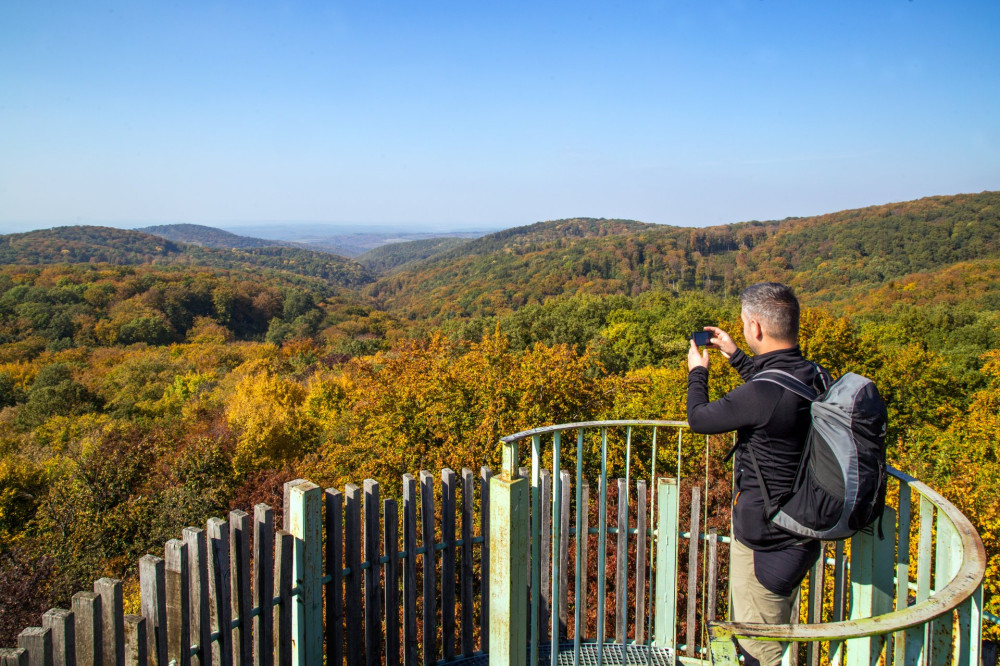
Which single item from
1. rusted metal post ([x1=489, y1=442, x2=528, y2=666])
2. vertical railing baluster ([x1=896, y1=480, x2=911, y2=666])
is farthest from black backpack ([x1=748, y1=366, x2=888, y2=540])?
rusted metal post ([x1=489, y1=442, x2=528, y2=666])

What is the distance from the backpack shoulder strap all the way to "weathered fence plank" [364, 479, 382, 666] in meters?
1.91

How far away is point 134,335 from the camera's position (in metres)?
68.4

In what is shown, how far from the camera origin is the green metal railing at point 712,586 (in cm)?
138

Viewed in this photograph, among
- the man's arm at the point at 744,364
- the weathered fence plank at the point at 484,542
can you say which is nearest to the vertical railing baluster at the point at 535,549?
the weathered fence plank at the point at 484,542

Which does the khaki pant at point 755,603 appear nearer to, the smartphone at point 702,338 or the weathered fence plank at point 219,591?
the smartphone at point 702,338

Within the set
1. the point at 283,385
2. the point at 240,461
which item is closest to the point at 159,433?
the point at 240,461

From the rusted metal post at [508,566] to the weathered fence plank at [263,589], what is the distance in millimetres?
1030

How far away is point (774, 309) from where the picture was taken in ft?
8.07

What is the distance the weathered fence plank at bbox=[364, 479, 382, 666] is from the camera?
3.07 metres

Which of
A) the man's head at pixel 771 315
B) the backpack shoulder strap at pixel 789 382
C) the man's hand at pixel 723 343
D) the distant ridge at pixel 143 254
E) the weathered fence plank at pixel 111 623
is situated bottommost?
the weathered fence plank at pixel 111 623

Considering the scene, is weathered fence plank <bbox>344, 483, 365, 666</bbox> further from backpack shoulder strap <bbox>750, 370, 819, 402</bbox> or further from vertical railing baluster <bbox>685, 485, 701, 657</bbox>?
backpack shoulder strap <bbox>750, 370, 819, 402</bbox>

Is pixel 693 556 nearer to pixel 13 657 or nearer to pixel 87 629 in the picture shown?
pixel 87 629

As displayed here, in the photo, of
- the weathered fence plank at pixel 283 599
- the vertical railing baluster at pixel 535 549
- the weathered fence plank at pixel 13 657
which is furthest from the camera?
the vertical railing baluster at pixel 535 549

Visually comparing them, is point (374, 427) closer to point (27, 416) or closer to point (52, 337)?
point (27, 416)
